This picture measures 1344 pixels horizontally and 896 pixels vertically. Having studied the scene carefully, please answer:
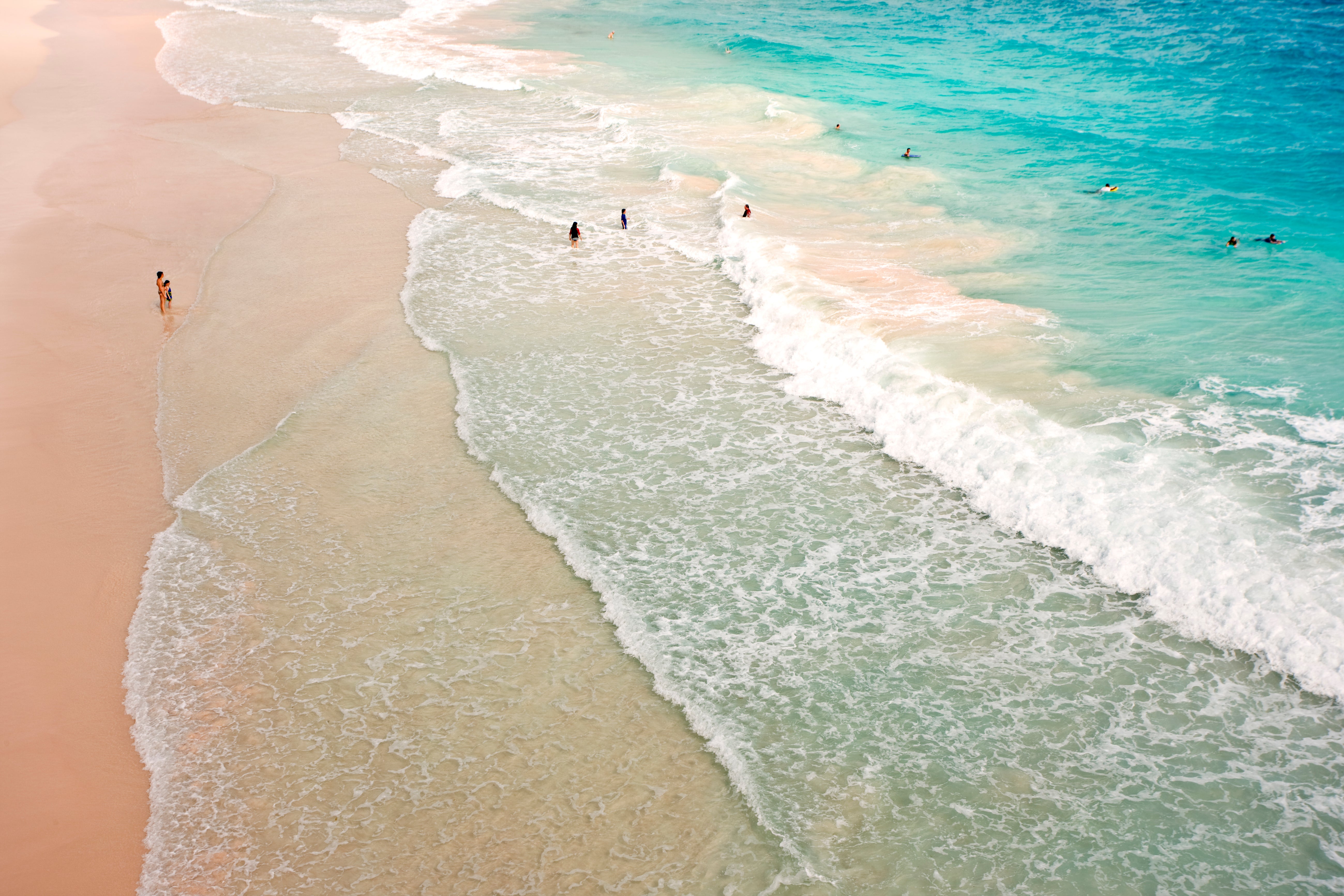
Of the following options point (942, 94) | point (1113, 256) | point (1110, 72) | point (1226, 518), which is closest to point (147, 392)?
point (1226, 518)

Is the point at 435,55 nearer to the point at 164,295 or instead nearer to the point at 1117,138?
the point at 1117,138

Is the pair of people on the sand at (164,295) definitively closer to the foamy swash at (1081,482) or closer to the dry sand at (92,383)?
the dry sand at (92,383)

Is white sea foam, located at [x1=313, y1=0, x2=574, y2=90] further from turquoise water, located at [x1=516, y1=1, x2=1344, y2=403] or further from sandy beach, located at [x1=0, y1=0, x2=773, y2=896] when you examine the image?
sandy beach, located at [x1=0, y1=0, x2=773, y2=896]

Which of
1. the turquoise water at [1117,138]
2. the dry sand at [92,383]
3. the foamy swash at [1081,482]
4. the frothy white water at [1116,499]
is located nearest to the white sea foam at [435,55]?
the turquoise water at [1117,138]

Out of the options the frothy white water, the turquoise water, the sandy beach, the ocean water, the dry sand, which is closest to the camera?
the sandy beach

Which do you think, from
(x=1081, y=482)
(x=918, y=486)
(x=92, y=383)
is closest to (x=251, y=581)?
(x=92, y=383)

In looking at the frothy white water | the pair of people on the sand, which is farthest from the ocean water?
the pair of people on the sand
